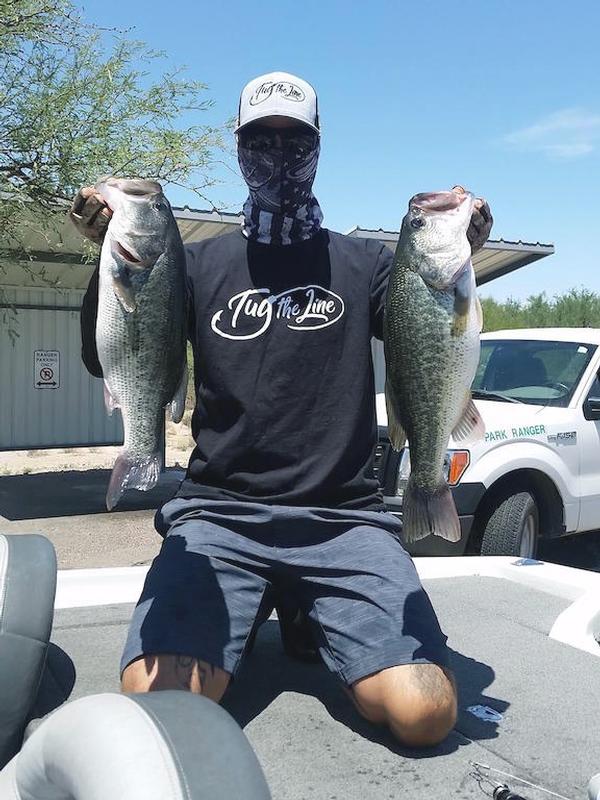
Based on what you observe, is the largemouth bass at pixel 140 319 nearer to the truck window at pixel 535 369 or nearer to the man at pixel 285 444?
the man at pixel 285 444

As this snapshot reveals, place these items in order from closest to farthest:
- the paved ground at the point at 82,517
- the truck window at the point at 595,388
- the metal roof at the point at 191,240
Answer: the truck window at the point at 595,388, the paved ground at the point at 82,517, the metal roof at the point at 191,240

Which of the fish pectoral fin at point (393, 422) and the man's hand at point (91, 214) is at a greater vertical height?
the man's hand at point (91, 214)

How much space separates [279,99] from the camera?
2977 millimetres

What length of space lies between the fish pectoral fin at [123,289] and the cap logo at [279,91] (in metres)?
1.13

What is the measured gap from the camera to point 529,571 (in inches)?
178

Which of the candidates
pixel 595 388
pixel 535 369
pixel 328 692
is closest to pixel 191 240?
pixel 535 369

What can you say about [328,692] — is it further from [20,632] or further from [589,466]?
[589,466]

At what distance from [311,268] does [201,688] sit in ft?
5.12

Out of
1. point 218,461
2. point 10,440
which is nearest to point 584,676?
point 218,461

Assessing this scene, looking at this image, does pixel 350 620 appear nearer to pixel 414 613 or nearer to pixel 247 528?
pixel 414 613

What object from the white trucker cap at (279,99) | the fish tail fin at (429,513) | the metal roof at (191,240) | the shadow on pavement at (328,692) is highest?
the metal roof at (191,240)

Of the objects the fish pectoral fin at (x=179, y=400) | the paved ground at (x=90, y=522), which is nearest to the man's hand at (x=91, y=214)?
the fish pectoral fin at (x=179, y=400)

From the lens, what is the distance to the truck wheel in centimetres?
641

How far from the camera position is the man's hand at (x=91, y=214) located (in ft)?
7.84
